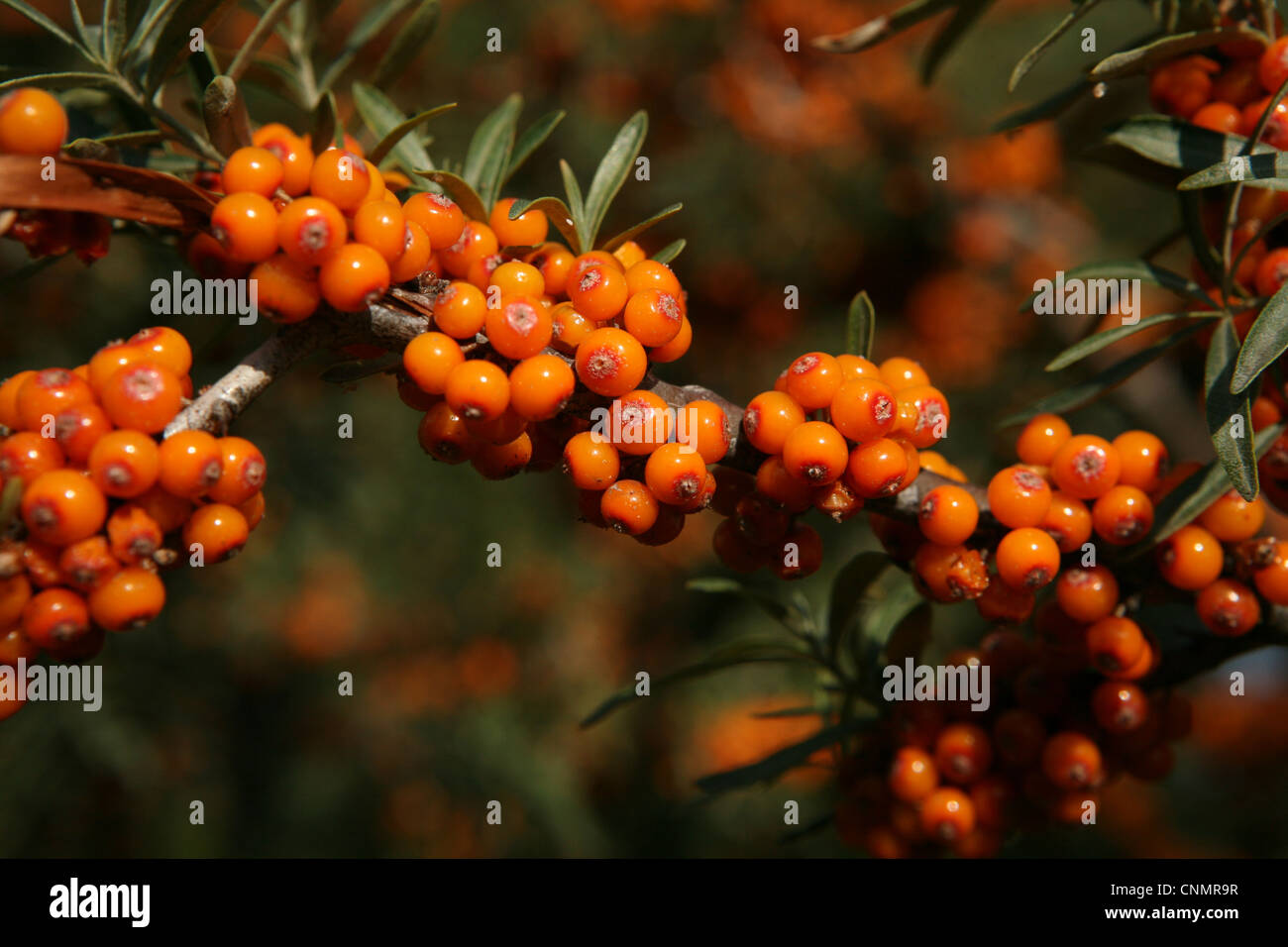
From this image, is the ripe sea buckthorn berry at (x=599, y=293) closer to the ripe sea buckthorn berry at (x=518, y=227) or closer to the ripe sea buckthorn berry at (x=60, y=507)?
the ripe sea buckthorn berry at (x=518, y=227)

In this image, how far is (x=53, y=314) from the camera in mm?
3180

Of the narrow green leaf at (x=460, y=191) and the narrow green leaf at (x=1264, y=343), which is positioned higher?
the narrow green leaf at (x=460, y=191)

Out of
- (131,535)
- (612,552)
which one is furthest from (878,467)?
(612,552)

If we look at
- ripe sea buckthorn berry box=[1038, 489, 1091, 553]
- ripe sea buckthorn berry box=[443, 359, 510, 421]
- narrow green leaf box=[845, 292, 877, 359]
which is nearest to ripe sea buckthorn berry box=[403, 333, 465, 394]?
ripe sea buckthorn berry box=[443, 359, 510, 421]

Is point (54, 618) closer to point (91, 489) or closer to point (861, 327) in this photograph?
point (91, 489)

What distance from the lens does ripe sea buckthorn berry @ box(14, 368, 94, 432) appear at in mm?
1053

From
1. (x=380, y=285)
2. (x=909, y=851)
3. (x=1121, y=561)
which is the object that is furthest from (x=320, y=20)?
(x=909, y=851)

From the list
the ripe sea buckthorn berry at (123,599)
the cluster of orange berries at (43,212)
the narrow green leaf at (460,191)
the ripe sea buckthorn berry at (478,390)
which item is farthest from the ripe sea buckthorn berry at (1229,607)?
the cluster of orange berries at (43,212)

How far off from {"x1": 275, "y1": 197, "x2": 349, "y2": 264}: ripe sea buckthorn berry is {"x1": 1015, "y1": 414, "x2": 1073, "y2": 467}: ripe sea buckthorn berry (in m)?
1.11

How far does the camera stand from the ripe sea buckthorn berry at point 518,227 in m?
1.38

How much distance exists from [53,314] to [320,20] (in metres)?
1.98

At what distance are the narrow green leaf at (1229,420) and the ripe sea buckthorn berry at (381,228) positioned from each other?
111 centimetres

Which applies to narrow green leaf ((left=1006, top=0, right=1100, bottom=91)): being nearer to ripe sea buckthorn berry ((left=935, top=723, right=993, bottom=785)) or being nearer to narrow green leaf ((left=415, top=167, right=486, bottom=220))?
narrow green leaf ((left=415, top=167, right=486, bottom=220))

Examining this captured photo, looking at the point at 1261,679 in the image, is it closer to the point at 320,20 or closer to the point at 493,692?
the point at 493,692
